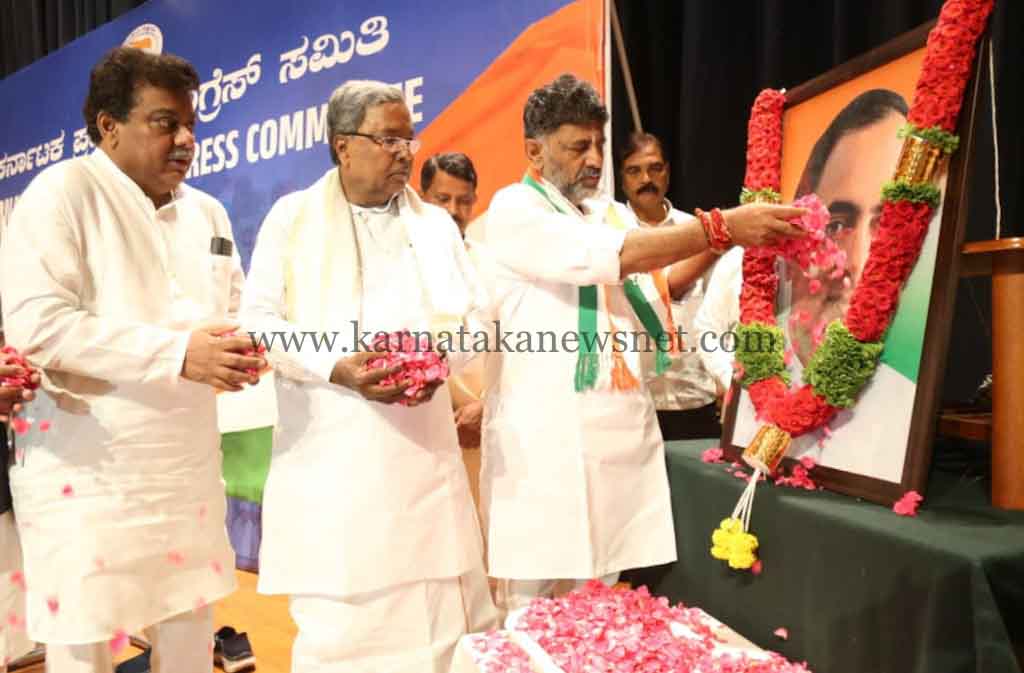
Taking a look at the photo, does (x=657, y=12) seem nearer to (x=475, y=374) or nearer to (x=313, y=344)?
(x=475, y=374)

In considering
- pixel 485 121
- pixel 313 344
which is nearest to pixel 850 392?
pixel 313 344

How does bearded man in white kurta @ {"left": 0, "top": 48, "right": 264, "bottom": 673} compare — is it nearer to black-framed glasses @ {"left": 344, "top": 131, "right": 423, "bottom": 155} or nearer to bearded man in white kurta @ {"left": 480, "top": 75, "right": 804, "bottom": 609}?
black-framed glasses @ {"left": 344, "top": 131, "right": 423, "bottom": 155}

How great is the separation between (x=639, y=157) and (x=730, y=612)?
192cm

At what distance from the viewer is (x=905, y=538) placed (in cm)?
129

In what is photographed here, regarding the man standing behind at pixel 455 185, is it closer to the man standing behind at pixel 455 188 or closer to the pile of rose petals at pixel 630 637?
the man standing behind at pixel 455 188

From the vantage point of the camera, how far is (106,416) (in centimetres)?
197

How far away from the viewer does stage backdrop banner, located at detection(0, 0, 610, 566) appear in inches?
123

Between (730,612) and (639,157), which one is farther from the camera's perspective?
(639,157)

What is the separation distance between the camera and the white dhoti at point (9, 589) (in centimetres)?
237

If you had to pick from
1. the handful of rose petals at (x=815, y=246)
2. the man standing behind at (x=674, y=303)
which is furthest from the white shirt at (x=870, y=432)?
the man standing behind at (x=674, y=303)

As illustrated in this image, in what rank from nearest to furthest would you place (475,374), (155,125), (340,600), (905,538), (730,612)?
(905,538) → (730,612) → (340,600) → (155,125) → (475,374)

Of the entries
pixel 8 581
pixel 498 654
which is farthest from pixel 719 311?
pixel 8 581

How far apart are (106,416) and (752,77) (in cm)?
277

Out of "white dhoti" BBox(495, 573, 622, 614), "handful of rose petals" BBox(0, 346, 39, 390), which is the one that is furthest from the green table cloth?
"handful of rose petals" BBox(0, 346, 39, 390)
